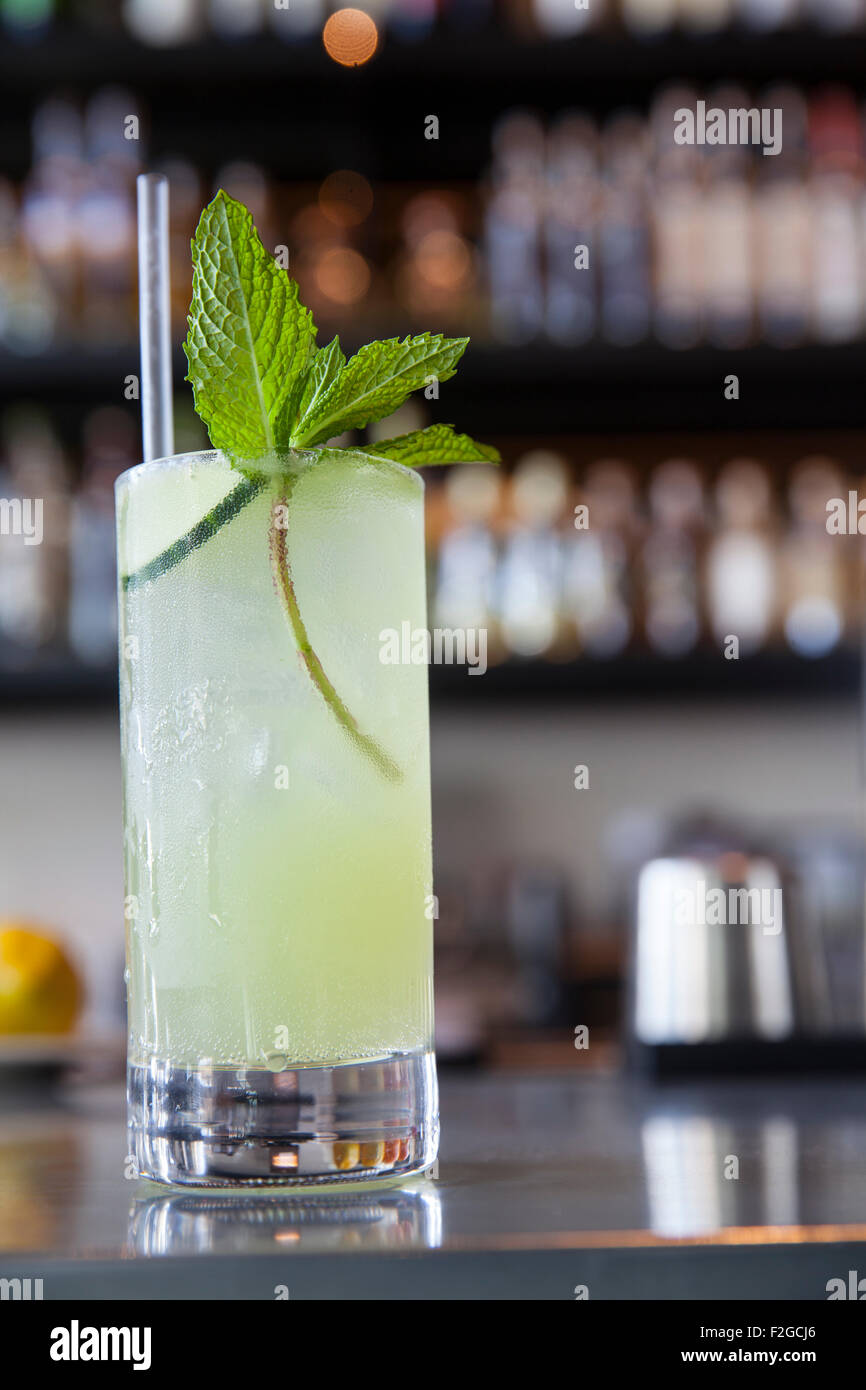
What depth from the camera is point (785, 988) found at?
1.09 m

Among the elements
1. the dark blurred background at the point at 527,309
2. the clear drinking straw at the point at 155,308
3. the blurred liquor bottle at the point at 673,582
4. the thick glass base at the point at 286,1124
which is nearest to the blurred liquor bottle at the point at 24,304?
the dark blurred background at the point at 527,309

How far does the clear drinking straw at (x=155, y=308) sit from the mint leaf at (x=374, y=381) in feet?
0.23

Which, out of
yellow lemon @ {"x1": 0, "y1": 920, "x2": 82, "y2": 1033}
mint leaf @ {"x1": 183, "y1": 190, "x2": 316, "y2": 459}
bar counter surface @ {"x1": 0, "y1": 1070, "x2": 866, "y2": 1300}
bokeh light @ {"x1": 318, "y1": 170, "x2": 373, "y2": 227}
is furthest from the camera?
bokeh light @ {"x1": 318, "y1": 170, "x2": 373, "y2": 227}

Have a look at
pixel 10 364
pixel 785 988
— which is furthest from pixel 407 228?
pixel 785 988

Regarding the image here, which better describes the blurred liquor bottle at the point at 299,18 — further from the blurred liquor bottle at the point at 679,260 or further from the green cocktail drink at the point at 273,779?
the green cocktail drink at the point at 273,779

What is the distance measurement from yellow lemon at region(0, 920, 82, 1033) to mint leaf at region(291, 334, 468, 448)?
81cm

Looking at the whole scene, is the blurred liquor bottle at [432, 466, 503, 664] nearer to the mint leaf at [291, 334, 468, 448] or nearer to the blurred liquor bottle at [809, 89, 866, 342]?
the blurred liquor bottle at [809, 89, 866, 342]

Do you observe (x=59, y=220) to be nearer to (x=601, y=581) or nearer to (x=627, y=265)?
(x=627, y=265)

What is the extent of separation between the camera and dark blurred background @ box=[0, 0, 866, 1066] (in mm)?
2006

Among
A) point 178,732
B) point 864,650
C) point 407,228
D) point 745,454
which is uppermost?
point 407,228

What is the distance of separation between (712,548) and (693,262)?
408 mm

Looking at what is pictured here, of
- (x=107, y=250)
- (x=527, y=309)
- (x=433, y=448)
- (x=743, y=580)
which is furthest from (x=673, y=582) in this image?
(x=433, y=448)

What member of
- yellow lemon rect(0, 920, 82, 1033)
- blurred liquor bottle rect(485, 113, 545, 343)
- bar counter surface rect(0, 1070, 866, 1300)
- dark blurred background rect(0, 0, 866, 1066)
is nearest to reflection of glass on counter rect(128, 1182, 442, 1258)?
bar counter surface rect(0, 1070, 866, 1300)
